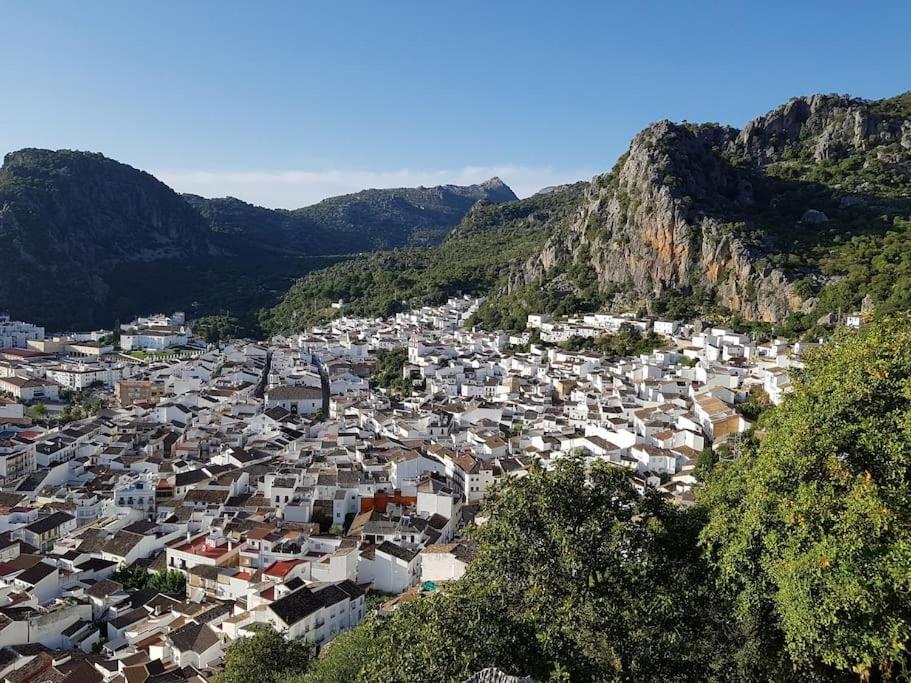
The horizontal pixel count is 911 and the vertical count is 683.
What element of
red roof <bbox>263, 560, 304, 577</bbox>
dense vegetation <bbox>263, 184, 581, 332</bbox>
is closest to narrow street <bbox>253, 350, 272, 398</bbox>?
dense vegetation <bbox>263, 184, 581, 332</bbox>

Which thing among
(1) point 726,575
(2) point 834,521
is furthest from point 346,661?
(2) point 834,521

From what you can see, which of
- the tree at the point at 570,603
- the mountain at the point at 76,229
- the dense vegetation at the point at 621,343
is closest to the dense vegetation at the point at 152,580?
the tree at the point at 570,603

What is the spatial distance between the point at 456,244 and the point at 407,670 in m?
84.0

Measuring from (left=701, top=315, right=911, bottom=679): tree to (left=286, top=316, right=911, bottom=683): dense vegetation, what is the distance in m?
0.02

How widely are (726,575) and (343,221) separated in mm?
155584

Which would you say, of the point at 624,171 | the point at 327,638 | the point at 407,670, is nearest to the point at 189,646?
the point at 327,638

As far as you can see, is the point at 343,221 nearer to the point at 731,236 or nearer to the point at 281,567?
the point at 731,236

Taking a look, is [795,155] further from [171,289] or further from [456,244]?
[171,289]

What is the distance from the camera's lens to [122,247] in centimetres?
10344

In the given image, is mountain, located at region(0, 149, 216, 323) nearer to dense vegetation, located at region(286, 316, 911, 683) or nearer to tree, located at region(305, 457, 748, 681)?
tree, located at region(305, 457, 748, 681)

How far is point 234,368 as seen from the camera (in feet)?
149

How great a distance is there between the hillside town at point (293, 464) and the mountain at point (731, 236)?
20.2 ft

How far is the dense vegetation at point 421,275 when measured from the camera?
68062 millimetres

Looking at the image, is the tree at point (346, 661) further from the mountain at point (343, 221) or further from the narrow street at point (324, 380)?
the mountain at point (343, 221)
